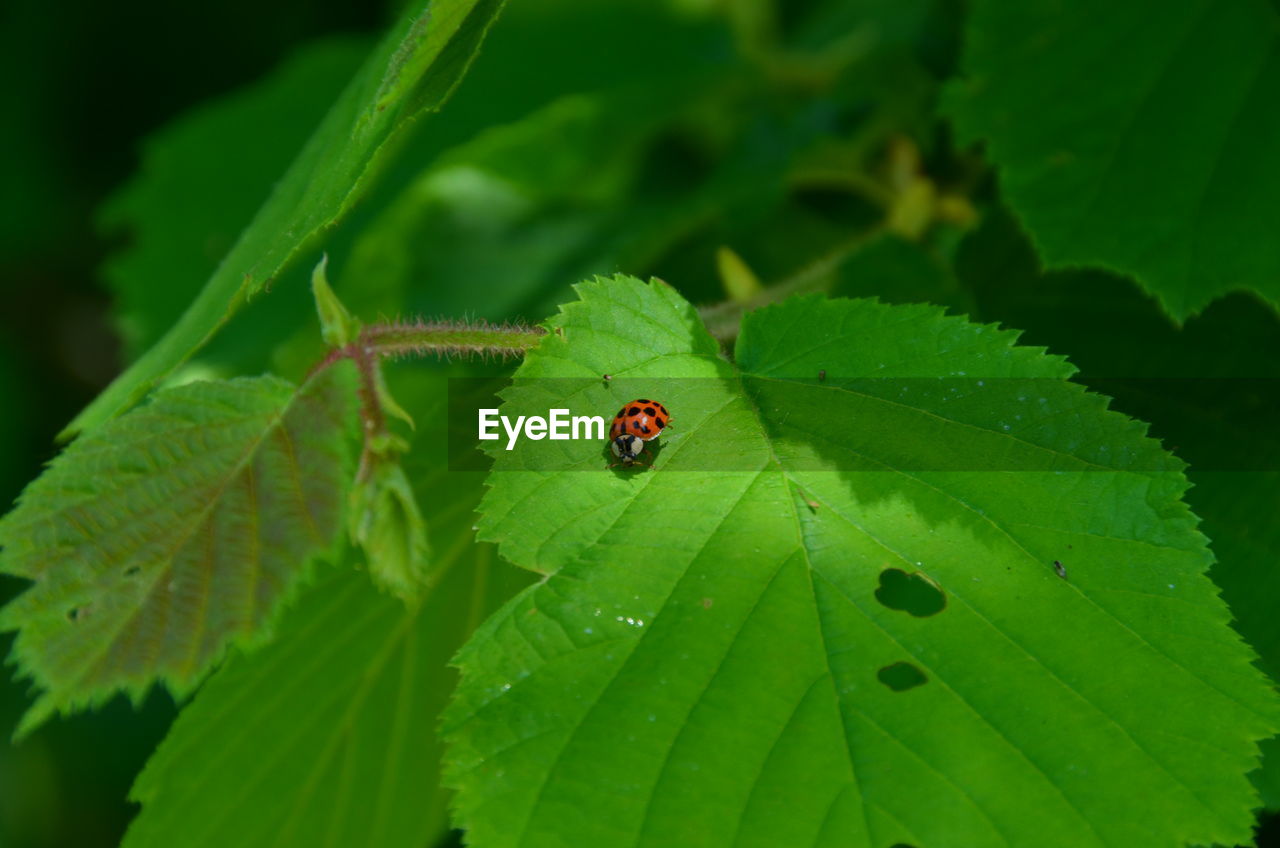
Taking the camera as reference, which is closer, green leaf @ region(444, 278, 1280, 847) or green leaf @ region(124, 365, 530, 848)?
green leaf @ region(444, 278, 1280, 847)

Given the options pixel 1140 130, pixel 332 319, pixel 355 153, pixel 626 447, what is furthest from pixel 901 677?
pixel 1140 130

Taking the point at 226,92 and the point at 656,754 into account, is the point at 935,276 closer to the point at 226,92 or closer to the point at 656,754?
the point at 656,754

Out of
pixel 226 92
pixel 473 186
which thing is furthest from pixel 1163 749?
pixel 226 92

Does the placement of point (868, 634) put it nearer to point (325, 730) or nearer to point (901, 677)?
point (901, 677)

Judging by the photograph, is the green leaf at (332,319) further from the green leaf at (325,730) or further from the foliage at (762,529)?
the green leaf at (325,730)

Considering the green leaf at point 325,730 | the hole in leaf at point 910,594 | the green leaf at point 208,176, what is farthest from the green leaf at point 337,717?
the green leaf at point 208,176

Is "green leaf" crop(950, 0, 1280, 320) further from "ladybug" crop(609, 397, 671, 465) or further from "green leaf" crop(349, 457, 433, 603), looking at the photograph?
"green leaf" crop(349, 457, 433, 603)

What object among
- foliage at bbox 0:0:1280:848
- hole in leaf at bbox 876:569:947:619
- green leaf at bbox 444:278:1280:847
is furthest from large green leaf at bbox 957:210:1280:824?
hole in leaf at bbox 876:569:947:619

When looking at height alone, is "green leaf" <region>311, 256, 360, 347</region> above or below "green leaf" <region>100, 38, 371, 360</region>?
below
